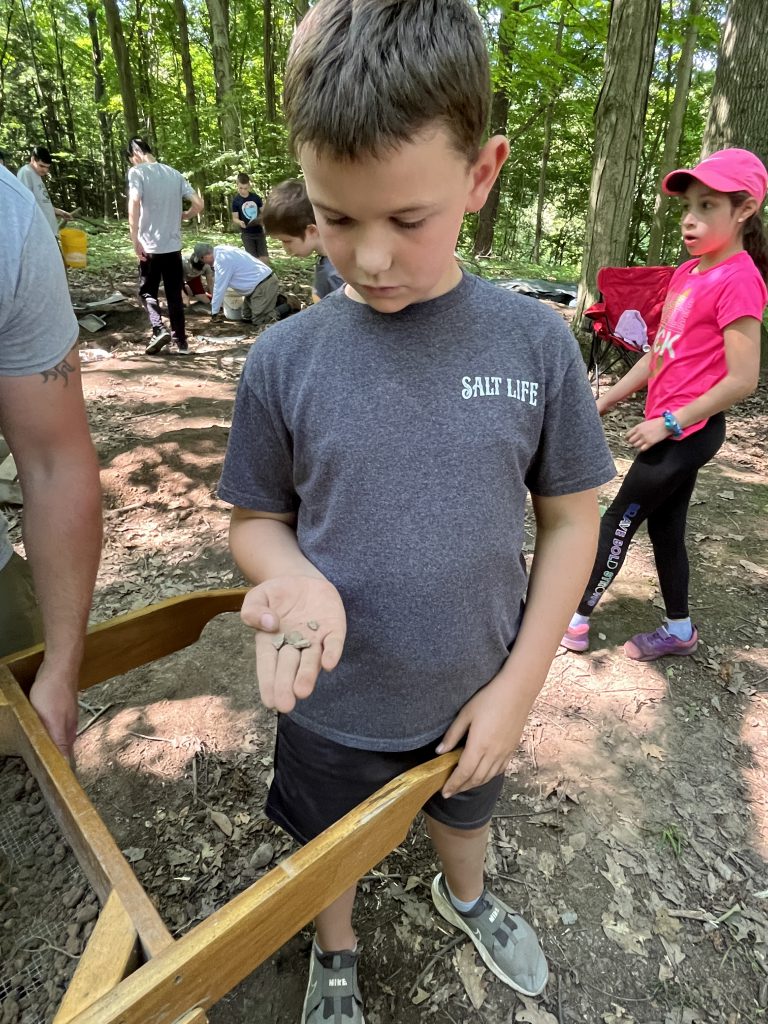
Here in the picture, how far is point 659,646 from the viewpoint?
116 inches

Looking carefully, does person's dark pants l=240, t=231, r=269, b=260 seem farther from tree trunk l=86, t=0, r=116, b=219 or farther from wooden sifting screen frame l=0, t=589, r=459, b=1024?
tree trunk l=86, t=0, r=116, b=219

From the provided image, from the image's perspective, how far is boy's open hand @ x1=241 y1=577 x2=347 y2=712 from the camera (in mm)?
914

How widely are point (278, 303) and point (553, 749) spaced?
8.54 meters

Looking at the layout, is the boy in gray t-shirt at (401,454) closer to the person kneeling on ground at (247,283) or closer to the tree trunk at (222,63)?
the person kneeling on ground at (247,283)

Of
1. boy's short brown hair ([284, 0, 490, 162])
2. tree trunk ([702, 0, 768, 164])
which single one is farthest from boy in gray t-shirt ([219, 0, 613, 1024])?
tree trunk ([702, 0, 768, 164])

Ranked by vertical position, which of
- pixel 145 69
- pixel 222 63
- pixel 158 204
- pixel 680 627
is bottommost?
pixel 680 627

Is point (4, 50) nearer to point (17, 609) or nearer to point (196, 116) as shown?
point (196, 116)

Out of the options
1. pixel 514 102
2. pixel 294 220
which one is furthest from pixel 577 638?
pixel 514 102

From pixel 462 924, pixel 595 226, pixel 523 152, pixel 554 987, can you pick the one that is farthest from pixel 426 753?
pixel 523 152

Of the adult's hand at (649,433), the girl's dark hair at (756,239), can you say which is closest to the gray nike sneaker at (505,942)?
the adult's hand at (649,433)

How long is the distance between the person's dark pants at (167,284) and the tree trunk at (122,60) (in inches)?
501

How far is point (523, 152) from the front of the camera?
21.2 meters

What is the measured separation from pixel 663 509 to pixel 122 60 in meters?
20.7

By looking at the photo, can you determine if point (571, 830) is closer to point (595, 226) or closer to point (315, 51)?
point (315, 51)
